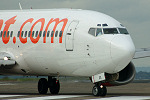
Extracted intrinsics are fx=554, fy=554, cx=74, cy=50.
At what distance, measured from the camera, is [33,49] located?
1217 inches

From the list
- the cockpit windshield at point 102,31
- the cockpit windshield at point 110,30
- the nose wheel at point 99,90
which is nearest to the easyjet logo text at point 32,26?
the cockpit windshield at point 102,31

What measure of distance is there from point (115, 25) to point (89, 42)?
1.69 metres

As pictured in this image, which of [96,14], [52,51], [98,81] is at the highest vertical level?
[96,14]

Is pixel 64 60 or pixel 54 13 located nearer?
pixel 64 60

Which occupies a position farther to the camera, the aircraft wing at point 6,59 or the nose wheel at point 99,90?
the aircraft wing at point 6,59

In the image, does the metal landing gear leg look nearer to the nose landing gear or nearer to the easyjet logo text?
the nose landing gear

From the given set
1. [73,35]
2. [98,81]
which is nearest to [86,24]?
[73,35]

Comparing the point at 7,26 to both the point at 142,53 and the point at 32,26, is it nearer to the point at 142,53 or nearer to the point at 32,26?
the point at 32,26

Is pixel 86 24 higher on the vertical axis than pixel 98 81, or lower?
higher

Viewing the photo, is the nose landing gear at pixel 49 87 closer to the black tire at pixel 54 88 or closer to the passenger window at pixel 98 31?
the black tire at pixel 54 88

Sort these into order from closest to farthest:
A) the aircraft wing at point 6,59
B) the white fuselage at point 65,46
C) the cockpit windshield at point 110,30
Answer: the white fuselage at point 65,46 → the cockpit windshield at point 110,30 → the aircraft wing at point 6,59

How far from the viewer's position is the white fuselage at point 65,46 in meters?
28.0

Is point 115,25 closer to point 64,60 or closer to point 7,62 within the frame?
point 64,60

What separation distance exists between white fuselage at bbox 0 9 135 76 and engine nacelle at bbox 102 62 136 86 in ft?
3.41
